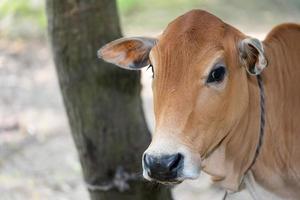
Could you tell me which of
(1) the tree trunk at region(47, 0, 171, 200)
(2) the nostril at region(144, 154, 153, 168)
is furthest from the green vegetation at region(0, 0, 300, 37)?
(2) the nostril at region(144, 154, 153, 168)

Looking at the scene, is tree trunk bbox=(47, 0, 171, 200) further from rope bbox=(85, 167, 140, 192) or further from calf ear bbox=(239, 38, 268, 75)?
calf ear bbox=(239, 38, 268, 75)

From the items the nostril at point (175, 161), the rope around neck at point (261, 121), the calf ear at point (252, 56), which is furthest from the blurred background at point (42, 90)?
the nostril at point (175, 161)

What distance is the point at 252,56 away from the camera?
321cm

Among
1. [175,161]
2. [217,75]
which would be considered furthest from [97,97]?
[175,161]

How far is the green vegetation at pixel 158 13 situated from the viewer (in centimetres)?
834

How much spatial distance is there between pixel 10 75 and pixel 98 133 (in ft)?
12.7

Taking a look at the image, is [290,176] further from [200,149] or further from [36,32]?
[36,32]

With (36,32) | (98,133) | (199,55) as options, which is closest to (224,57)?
(199,55)

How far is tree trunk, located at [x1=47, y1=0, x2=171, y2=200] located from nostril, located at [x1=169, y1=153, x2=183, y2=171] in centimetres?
105

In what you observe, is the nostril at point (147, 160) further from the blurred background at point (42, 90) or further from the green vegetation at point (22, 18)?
the green vegetation at point (22, 18)

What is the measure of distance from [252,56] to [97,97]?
0.95 meters

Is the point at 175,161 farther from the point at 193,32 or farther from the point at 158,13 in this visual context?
the point at 158,13

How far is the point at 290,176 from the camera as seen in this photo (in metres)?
3.60

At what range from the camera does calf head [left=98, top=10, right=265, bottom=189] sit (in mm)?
2943
